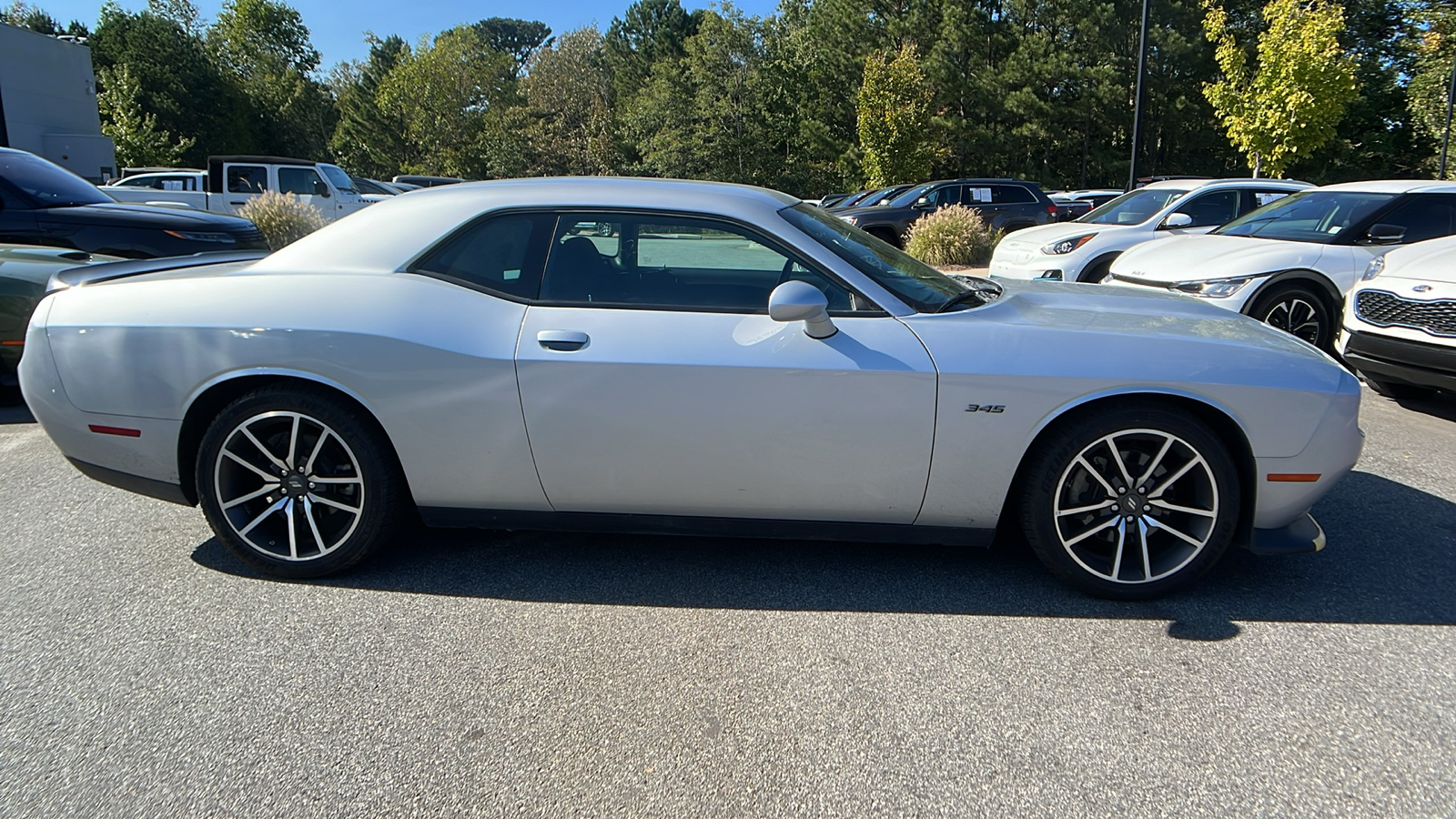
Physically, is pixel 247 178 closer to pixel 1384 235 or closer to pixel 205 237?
pixel 205 237

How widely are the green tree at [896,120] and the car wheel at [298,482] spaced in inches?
1054

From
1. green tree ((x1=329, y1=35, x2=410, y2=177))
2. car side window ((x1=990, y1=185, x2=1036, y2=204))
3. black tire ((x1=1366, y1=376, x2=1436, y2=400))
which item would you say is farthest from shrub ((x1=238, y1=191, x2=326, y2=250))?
green tree ((x1=329, y1=35, x2=410, y2=177))

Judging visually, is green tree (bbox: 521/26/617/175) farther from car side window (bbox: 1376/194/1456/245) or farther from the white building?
car side window (bbox: 1376/194/1456/245)

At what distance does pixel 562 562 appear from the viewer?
365cm

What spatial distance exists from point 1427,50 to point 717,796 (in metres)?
35.6

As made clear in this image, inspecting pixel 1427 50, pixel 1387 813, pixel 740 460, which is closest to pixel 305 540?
pixel 740 460

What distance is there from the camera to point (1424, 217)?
24.2 ft

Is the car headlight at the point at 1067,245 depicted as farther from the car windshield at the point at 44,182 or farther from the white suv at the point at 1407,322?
the car windshield at the point at 44,182

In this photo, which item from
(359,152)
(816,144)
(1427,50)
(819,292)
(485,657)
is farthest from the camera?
(359,152)

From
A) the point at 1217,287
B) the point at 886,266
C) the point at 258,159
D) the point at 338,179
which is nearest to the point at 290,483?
the point at 886,266

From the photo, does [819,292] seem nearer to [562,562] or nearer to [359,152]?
[562,562]

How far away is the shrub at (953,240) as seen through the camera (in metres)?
15.6

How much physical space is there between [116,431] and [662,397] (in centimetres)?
214

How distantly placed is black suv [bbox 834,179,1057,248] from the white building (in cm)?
2248
